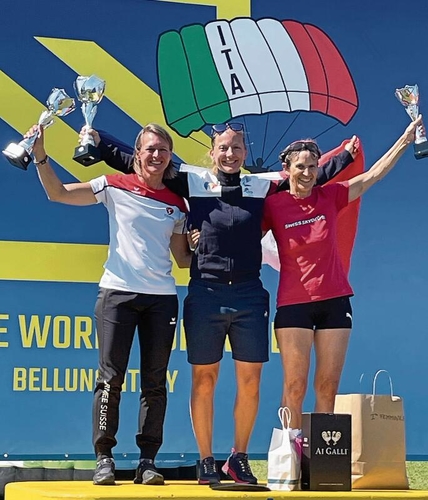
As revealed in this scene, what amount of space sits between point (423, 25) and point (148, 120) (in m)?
1.56

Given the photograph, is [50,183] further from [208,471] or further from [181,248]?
[208,471]

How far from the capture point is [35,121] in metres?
5.05

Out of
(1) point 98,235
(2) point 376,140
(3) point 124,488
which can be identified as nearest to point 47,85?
(1) point 98,235

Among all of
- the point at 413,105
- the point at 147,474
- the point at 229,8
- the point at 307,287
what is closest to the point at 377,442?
the point at 307,287

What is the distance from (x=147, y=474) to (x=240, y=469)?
378mm

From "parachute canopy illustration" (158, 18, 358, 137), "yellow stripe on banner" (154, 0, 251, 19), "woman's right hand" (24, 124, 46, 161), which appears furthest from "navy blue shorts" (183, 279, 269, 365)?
"yellow stripe on banner" (154, 0, 251, 19)

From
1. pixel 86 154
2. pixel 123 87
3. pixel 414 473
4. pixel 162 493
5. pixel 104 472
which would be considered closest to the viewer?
pixel 162 493

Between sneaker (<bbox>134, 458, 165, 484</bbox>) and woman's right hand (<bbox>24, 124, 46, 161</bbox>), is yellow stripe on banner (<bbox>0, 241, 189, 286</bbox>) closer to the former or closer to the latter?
woman's right hand (<bbox>24, 124, 46, 161</bbox>)

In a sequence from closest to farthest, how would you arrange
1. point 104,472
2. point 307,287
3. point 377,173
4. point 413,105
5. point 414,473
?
point 104,472
point 307,287
point 377,173
point 413,105
point 414,473

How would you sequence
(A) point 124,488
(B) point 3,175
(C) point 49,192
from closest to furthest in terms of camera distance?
1. (A) point 124,488
2. (C) point 49,192
3. (B) point 3,175

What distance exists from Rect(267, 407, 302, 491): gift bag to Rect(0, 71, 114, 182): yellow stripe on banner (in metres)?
1.67

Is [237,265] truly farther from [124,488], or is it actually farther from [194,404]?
[124,488]

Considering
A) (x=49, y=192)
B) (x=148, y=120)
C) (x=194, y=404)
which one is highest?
(x=148, y=120)

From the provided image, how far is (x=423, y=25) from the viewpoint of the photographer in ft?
18.3
